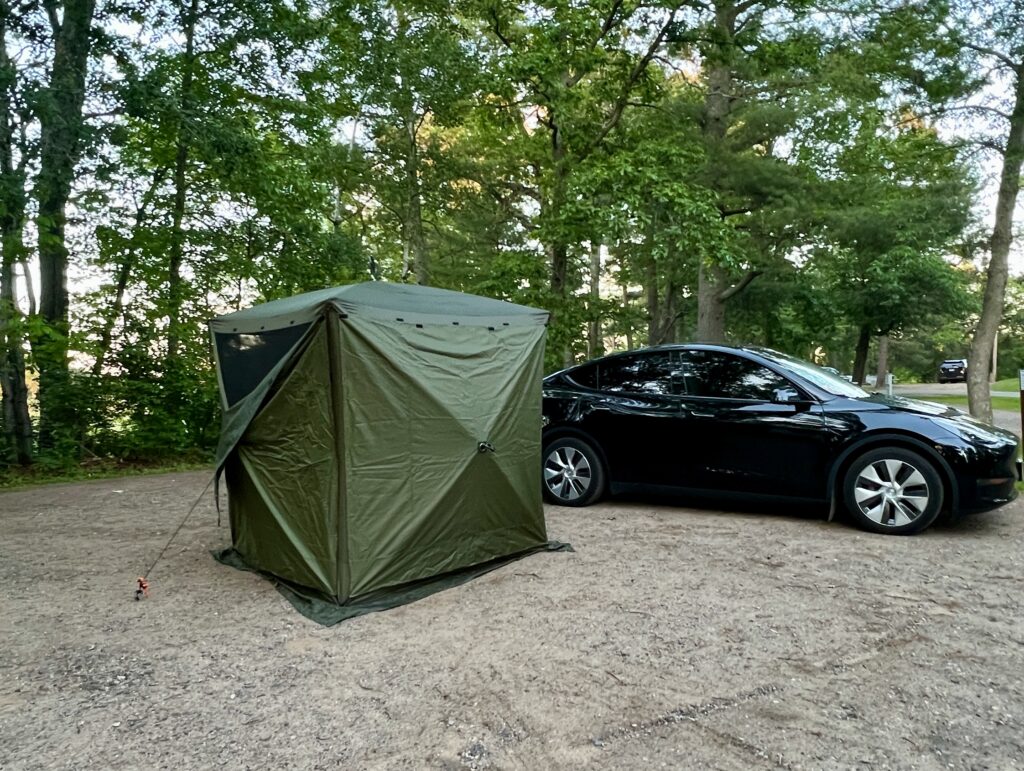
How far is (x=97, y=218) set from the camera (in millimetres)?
8945

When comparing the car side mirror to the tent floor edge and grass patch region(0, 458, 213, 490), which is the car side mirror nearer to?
the tent floor edge

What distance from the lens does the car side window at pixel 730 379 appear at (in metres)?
5.59

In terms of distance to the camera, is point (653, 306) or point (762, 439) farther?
point (653, 306)

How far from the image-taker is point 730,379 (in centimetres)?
579

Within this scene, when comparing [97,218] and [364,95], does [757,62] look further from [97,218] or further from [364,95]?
[97,218]

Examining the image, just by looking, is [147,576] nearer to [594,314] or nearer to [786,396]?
[786,396]

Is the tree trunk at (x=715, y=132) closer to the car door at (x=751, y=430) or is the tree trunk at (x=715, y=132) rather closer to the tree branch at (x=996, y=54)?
the tree branch at (x=996, y=54)

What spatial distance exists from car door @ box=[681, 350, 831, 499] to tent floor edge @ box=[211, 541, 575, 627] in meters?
1.98

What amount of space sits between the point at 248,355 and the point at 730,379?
12.2ft

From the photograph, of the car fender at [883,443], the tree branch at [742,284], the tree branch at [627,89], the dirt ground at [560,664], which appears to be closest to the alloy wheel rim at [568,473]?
the dirt ground at [560,664]

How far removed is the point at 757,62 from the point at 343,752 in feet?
42.4

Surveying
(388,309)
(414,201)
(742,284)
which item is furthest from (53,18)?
(742,284)

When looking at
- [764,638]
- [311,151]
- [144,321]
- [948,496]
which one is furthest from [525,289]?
[764,638]

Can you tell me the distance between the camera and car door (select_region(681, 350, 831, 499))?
5.33 metres
